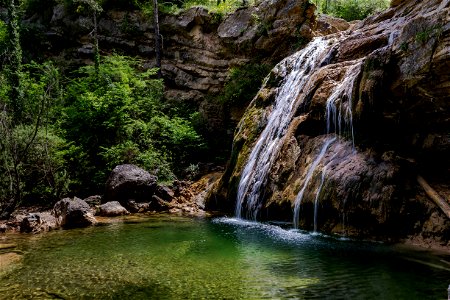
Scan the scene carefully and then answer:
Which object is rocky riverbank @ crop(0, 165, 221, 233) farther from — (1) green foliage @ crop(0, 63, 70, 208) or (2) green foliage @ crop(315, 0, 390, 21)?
(2) green foliage @ crop(315, 0, 390, 21)

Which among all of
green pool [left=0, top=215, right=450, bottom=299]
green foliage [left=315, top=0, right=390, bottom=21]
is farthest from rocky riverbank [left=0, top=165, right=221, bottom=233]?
green foliage [left=315, top=0, right=390, bottom=21]

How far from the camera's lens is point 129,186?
1566 centimetres

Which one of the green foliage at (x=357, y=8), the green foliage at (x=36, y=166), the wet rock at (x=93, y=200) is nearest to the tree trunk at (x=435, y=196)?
the wet rock at (x=93, y=200)

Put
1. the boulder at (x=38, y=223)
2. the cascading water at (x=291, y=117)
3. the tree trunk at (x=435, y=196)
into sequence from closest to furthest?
the tree trunk at (x=435, y=196)
the cascading water at (x=291, y=117)
the boulder at (x=38, y=223)

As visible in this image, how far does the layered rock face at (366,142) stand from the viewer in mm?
9164

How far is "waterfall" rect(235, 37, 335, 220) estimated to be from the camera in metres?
13.0

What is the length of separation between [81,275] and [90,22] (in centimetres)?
2386

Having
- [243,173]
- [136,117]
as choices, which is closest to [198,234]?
[243,173]

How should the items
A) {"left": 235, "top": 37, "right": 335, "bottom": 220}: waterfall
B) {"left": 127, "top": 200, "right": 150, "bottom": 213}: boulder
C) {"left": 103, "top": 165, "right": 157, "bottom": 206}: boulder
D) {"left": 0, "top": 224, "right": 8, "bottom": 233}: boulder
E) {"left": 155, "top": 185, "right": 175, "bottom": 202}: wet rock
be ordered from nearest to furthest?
{"left": 0, "top": 224, "right": 8, "bottom": 233}: boulder → {"left": 235, "top": 37, "right": 335, "bottom": 220}: waterfall → {"left": 127, "top": 200, "right": 150, "bottom": 213}: boulder → {"left": 103, "top": 165, "right": 157, "bottom": 206}: boulder → {"left": 155, "top": 185, "right": 175, "bottom": 202}: wet rock

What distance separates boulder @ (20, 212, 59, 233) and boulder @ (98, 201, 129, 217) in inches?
77.2

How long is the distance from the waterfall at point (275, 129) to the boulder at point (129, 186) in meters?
4.13

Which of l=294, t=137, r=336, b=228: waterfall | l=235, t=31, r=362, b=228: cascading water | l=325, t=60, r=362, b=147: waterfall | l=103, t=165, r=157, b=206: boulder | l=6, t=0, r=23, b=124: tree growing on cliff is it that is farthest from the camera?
l=6, t=0, r=23, b=124: tree growing on cliff

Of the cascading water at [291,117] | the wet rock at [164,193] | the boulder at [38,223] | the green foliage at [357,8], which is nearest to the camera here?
the cascading water at [291,117]

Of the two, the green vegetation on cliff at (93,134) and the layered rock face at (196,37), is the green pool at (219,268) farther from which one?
the layered rock face at (196,37)
